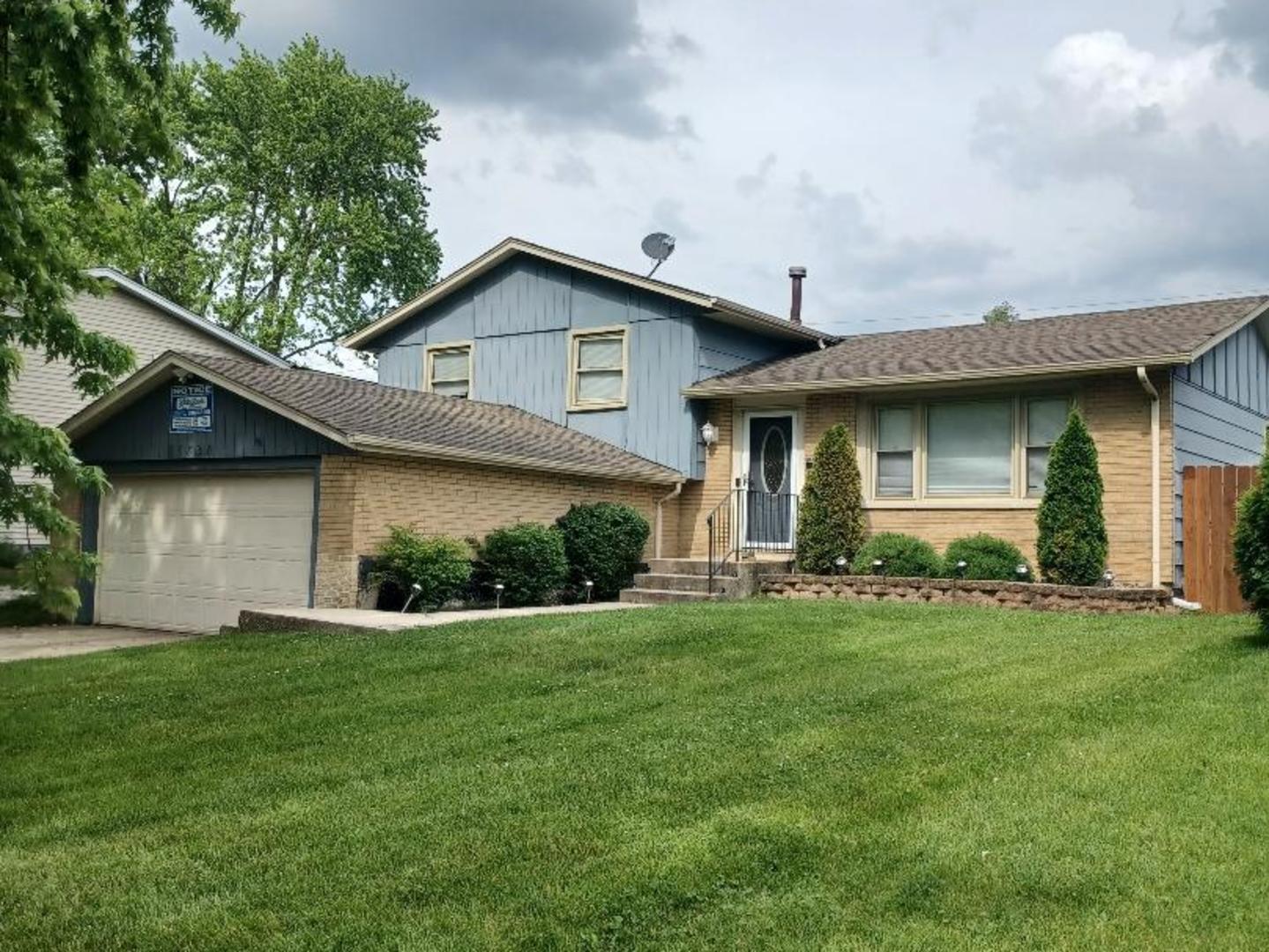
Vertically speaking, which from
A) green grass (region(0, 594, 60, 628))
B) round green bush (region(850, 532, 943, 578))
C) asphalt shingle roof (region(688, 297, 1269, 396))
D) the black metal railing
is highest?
asphalt shingle roof (region(688, 297, 1269, 396))

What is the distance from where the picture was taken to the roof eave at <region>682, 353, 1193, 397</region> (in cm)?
1365

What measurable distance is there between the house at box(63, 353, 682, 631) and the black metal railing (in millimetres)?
1580

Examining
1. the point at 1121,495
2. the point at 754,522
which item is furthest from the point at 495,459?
the point at 1121,495

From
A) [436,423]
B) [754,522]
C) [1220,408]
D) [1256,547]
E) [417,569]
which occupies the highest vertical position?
[1220,408]

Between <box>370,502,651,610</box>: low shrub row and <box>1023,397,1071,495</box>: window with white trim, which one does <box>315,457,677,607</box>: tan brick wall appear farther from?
<box>1023,397,1071,495</box>: window with white trim

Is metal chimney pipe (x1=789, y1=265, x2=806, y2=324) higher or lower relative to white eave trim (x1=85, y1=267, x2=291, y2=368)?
higher

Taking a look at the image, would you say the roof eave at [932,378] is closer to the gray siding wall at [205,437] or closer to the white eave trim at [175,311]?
the gray siding wall at [205,437]

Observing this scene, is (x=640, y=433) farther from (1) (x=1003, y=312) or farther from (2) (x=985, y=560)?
(1) (x=1003, y=312)

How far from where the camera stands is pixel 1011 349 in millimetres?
15984

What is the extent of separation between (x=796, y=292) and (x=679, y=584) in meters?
8.14

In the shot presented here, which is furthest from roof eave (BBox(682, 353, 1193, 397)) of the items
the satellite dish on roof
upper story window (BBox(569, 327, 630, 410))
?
the satellite dish on roof

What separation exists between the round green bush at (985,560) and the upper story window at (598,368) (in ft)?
20.1

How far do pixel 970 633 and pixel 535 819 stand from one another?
608cm

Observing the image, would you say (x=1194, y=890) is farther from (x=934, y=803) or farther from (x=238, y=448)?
(x=238, y=448)
